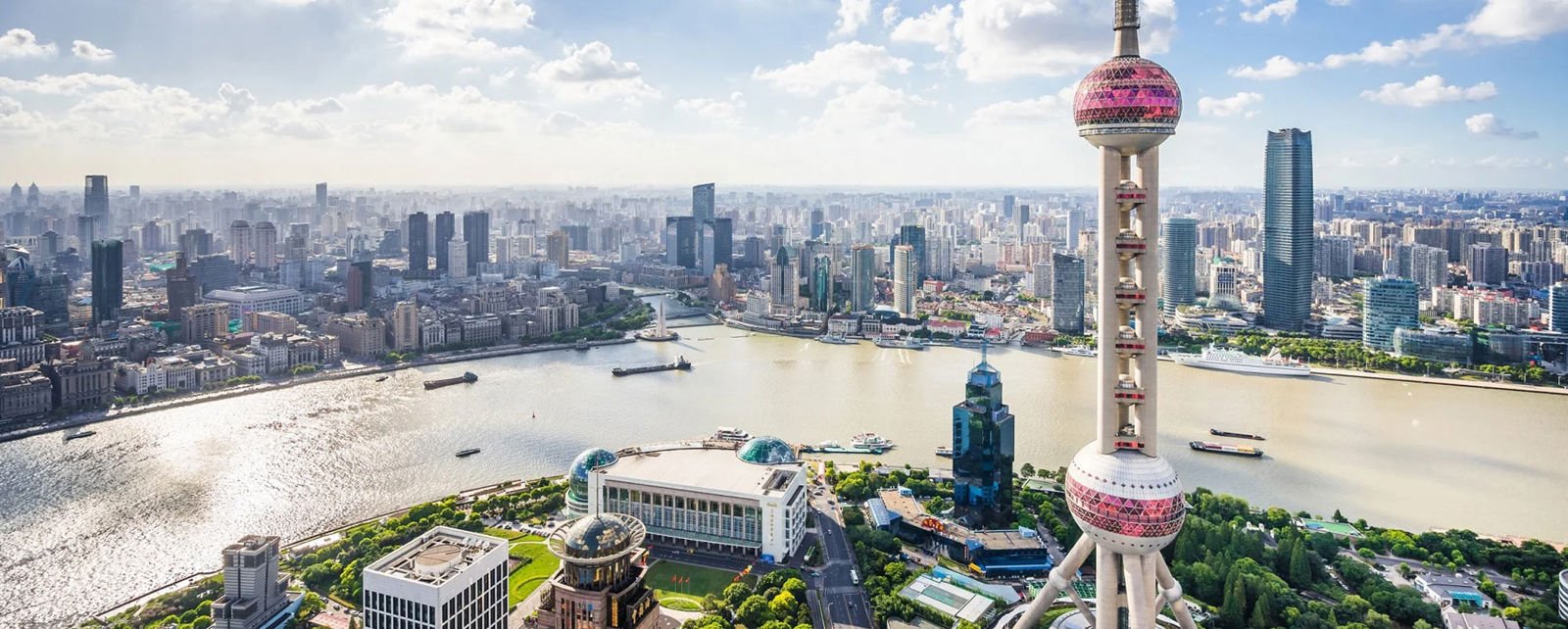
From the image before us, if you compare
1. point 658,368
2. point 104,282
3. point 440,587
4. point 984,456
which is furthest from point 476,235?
point 440,587

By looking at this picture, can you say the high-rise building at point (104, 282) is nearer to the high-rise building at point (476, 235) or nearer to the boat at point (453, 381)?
the boat at point (453, 381)

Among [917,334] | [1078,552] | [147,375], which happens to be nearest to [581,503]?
[1078,552]

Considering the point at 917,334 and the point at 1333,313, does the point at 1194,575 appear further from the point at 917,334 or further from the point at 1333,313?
the point at 1333,313

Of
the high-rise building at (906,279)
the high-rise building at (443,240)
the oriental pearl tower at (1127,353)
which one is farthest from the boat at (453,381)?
the high-rise building at (443,240)

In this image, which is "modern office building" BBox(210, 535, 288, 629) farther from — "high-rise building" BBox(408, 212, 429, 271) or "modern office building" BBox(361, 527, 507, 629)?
"high-rise building" BBox(408, 212, 429, 271)

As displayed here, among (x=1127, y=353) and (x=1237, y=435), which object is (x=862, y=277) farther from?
(x=1127, y=353)

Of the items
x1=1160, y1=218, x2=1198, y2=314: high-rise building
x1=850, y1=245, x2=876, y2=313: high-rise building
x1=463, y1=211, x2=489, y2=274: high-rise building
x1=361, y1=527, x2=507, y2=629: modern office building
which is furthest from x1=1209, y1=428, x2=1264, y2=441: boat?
x1=463, y1=211, x2=489, y2=274: high-rise building
